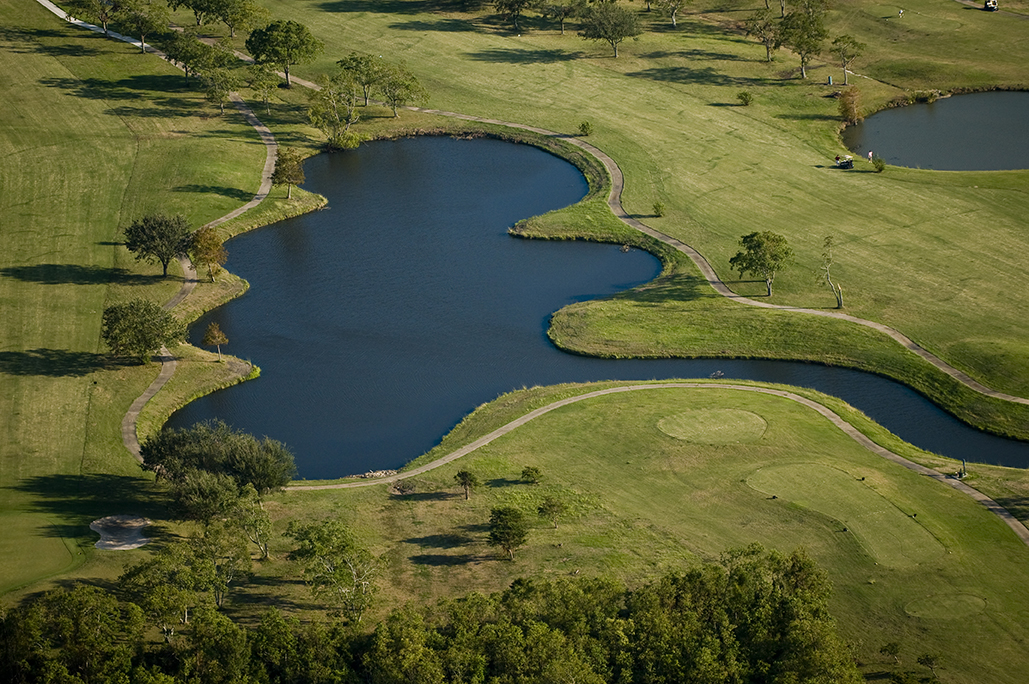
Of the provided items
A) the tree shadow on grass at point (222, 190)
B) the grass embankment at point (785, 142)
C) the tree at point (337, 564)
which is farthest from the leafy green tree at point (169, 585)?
the tree shadow on grass at point (222, 190)

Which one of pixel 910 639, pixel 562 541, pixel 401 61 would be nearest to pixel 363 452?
pixel 562 541

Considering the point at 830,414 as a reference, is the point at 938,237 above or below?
above

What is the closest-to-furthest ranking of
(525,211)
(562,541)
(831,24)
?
(562,541)
(525,211)
(831,24)

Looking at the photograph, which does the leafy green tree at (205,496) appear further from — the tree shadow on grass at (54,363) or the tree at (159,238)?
the tree at (159,238)

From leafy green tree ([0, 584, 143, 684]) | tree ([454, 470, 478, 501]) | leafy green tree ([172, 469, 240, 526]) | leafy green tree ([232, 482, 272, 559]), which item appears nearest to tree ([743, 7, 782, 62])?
tree ([454, 470, 478, 501])

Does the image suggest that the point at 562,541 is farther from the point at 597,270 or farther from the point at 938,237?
the point at 938,237

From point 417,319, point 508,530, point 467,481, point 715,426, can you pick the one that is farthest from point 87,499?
point 715,426

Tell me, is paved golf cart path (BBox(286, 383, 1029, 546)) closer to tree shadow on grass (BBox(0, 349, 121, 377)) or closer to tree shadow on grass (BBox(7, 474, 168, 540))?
tree shadow on grass (BBox(7, 474, 168, 540))
